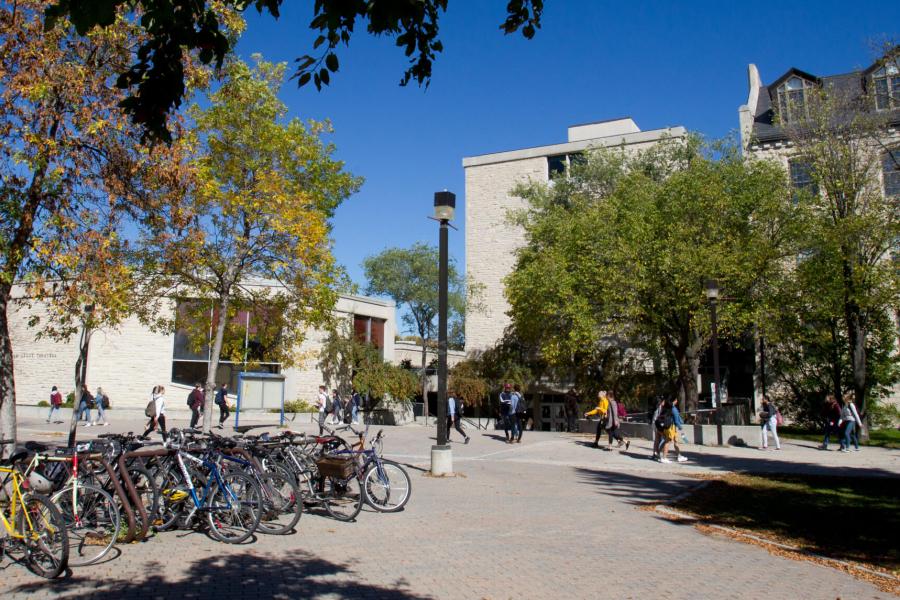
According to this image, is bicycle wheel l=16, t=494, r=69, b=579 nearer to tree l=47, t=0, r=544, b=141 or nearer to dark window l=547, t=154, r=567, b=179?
tree l=47, t=0, r=544, b=141

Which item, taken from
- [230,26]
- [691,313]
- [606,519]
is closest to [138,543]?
[606,519]

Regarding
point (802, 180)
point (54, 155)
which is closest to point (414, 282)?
point (802, 180)

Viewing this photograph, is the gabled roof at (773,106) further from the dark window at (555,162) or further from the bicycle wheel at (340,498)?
the bicycle wheel at (340,498)

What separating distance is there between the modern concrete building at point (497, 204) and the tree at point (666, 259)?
15.0 meters

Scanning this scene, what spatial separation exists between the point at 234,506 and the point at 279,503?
723 millimetres

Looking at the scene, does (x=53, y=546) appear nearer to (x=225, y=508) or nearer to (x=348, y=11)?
(x=225, y=508)

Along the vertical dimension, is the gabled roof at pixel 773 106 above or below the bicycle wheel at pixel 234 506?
above

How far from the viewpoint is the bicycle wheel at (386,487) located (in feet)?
29.9

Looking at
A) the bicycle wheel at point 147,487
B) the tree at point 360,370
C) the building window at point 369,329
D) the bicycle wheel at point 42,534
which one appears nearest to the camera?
the bicycle wheel at point 42,534

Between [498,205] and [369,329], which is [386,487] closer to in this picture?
[369,329]

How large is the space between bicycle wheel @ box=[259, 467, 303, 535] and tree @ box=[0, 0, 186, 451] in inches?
153

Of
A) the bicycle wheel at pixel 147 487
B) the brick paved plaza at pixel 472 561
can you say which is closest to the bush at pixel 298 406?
the brick paved plaza at pixel 472 561

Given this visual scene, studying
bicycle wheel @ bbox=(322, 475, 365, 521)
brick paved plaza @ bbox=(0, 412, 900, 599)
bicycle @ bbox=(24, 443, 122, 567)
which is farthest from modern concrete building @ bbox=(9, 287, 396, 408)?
bicycle @ bbox=(24, 443, 122, 567)

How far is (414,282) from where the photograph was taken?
68312 mm
